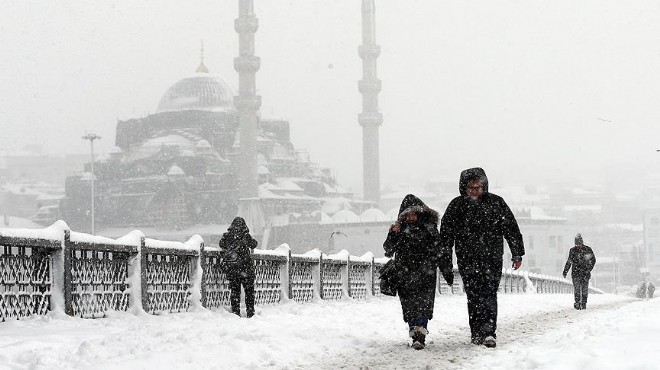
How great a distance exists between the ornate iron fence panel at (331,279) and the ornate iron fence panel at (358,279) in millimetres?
222

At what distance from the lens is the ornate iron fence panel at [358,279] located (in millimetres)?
15672

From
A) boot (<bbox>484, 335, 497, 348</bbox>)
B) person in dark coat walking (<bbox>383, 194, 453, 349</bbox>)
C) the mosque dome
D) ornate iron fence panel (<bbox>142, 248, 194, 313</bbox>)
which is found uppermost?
the mosque dome

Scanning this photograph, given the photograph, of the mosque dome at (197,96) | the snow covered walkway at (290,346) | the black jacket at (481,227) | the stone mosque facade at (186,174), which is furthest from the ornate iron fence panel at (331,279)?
the mosque dome at (197,96)

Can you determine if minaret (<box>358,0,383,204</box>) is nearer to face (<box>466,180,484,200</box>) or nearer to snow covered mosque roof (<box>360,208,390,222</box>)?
snow covered mosque roof (<box>360,208,390,222</box>)

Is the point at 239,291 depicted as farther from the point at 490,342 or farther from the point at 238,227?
the point at 490,342

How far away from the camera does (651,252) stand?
102562 millimetres

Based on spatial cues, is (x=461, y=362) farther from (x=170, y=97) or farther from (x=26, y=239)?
(x=170, y=97)

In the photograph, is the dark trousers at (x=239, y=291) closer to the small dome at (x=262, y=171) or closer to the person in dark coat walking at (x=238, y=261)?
the person in dark coat walking at (x=238, y=261)

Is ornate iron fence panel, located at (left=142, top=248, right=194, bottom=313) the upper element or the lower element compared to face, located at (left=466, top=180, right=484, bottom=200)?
lower

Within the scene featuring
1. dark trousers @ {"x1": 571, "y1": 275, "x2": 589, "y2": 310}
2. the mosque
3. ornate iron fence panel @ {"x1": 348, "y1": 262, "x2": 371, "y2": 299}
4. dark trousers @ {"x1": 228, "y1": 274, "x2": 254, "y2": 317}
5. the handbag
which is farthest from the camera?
the mosque

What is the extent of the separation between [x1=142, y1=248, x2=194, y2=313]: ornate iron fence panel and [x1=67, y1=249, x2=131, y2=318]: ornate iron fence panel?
0.28m

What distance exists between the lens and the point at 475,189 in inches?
289

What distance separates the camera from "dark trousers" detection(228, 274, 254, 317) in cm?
1049

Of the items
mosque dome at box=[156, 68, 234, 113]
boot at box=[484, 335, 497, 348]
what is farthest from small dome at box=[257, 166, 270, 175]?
boot at box=[484, 335, 497, 348]
